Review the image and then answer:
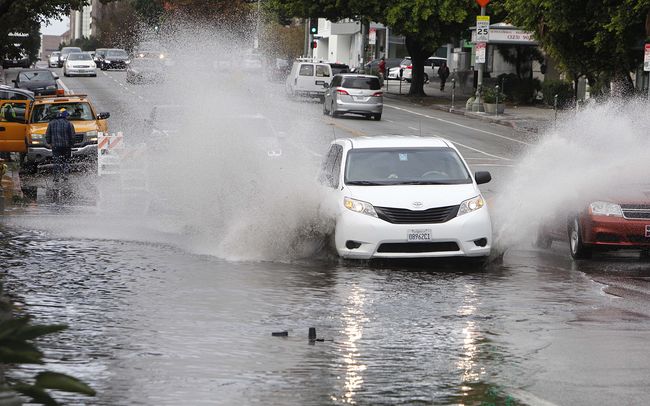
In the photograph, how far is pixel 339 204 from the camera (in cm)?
1484

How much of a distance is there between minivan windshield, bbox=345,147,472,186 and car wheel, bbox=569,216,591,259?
1.64 metres

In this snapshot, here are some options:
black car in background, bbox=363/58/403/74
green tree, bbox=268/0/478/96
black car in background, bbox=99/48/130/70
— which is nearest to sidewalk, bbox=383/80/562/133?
green tree, bbox=268/0/478/96

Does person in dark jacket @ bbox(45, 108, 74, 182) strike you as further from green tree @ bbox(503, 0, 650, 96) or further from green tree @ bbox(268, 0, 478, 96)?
green tree @ bbox(268, 0, 478, 96)

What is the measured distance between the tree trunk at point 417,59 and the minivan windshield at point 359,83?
1415cm

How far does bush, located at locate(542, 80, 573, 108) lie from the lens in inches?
2111

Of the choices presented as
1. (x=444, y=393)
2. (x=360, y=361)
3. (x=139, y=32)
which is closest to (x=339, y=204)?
(x=360, y=361)

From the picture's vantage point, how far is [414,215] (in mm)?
14367

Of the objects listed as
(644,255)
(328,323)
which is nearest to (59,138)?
(644,255)

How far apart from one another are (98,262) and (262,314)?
413 cm

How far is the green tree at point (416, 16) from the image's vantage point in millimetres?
59281

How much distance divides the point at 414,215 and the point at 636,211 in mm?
3062

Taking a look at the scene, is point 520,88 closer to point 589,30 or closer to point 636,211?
point 589,30

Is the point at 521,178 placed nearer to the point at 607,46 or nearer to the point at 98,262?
the point at 98,262

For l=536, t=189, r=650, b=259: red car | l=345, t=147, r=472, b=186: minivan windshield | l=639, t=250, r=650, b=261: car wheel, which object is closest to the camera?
l=345, t=147, r=472, b=186: minivan windshield
